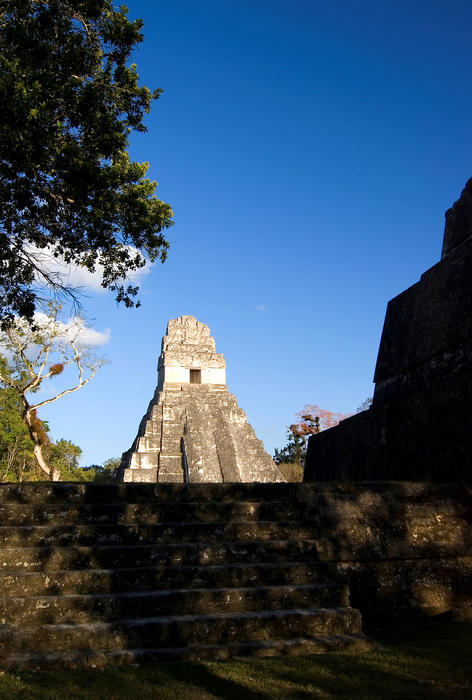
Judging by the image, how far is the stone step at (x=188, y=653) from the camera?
3.01 metres

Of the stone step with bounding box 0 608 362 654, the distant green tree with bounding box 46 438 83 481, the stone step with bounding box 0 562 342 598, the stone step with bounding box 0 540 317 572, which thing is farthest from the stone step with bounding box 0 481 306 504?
the distant green tree with bounding box 46 438 83 481

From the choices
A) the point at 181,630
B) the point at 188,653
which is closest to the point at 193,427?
the point at 181,630

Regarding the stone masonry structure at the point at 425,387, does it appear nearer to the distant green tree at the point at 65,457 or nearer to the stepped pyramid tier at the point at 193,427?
the stepped pyramid tier at the point at 193,427

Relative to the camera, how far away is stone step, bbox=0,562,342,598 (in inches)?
139

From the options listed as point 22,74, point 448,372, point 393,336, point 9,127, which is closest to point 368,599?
point 448,372

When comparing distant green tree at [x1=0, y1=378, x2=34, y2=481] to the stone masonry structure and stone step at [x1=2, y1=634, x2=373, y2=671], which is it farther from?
stone step at [x1=2, y1=634, x2=373, y2=671]

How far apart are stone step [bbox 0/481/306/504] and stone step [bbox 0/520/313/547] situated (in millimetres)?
320

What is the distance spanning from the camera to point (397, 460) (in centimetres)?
537

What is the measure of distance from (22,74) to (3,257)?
8.60 feet

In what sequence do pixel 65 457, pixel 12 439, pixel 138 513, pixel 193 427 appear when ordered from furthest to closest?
pixel 65 457, pixel 12 439, pixel 193 427, pixel 138 513

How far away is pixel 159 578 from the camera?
365cm

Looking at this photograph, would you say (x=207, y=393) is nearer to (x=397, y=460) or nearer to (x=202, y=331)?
(x=202, y=331)

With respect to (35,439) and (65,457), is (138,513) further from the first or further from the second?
(65,457)

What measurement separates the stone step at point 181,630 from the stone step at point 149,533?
0.67 metres
